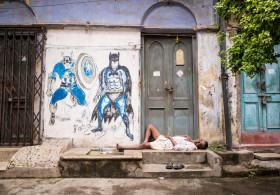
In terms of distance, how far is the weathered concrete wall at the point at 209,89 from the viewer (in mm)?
5645

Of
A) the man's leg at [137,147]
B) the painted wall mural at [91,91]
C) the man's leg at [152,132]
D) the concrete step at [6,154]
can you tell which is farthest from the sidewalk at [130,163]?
the painted wall mural at [91,91]

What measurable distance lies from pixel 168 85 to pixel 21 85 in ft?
12.7

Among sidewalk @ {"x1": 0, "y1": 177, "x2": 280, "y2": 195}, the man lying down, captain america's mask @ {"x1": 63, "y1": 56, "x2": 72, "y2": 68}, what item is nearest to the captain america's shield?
captain america's mask @ {"x1": 63, "y1": 56, "x2": 72, "y2": 68}

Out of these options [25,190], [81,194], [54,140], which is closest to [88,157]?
[81,194]

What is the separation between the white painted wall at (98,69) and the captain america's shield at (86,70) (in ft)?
0.35

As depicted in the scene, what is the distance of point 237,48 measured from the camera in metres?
3.57

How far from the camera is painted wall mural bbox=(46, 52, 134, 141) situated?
5543 millimetres

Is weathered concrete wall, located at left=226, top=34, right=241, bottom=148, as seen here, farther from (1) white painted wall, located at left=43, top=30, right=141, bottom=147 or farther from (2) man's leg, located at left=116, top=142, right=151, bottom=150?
(1) white painted wall, located at left=43, top=30, right=141, bottom=147

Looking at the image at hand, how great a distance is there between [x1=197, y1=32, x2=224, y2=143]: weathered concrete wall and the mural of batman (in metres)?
1.90

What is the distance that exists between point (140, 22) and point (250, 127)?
4062 millimetres

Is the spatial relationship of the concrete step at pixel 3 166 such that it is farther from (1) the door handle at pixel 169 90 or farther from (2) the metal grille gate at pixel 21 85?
(1) the door handle at pixel 169 90

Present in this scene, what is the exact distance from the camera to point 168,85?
591 centimetres

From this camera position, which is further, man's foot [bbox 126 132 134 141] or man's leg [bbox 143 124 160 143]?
man's foot [bbox 126 132 134 141]

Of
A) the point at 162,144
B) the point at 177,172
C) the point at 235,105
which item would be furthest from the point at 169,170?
the point at 235,105
